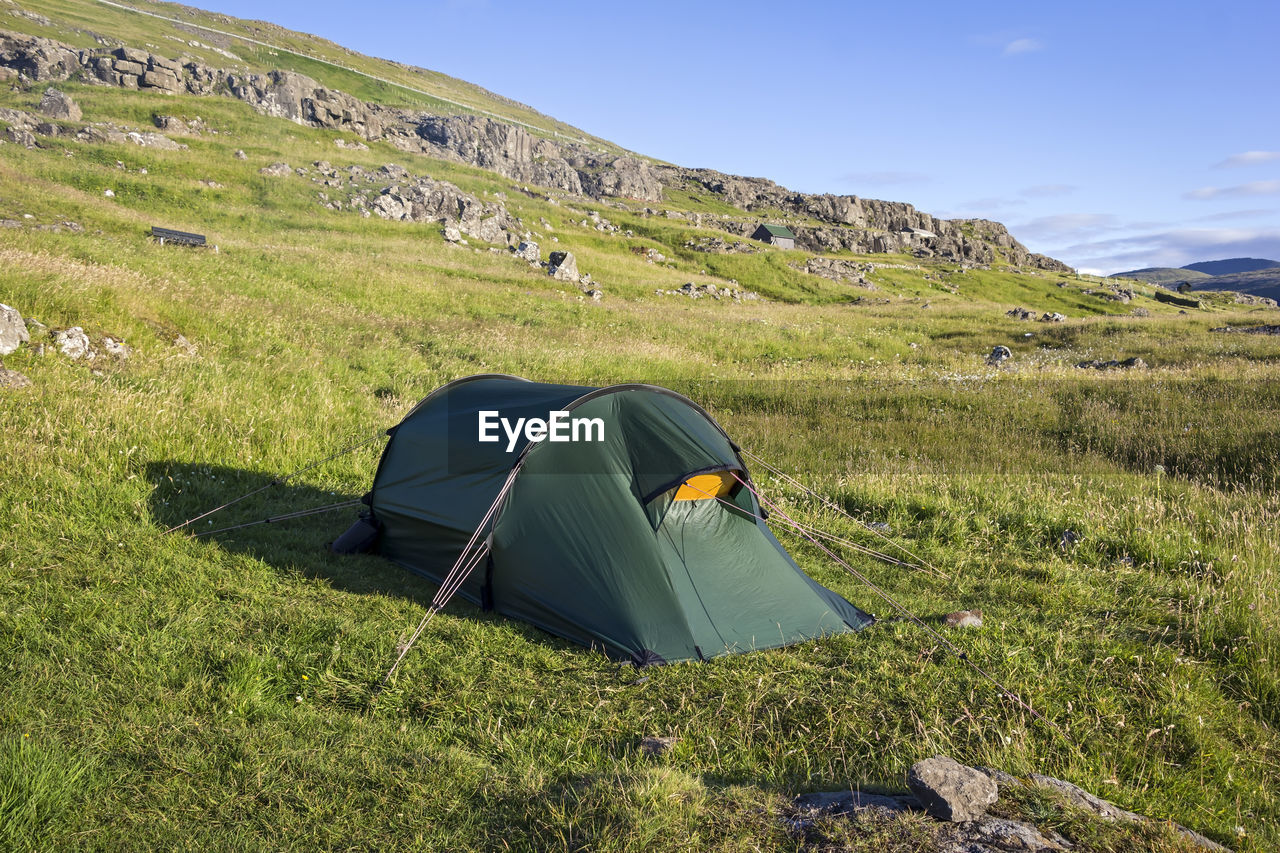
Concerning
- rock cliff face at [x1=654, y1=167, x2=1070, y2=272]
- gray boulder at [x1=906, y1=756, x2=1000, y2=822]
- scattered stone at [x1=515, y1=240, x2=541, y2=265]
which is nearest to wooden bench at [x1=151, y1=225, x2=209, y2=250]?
scattered stone at [x1=515, y1=240, x2=541, y2=265]

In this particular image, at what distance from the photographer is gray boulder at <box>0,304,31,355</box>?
1060 centimetres

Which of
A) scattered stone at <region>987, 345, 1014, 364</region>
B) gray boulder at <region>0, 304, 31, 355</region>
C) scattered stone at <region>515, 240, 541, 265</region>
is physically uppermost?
scattered stone at <region>515, 240, 541, 265</region>

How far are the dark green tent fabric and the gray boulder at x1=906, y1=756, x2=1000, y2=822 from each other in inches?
106

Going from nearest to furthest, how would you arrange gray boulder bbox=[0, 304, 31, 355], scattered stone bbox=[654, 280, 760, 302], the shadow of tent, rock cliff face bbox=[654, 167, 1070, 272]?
the shadow of tent → gray boulder bbox=[0, 304, 31, 355] → scattered stone bbox=[654, 280, 760, 302] → rock cliff face bbox=[654, 167, 1070, 272]

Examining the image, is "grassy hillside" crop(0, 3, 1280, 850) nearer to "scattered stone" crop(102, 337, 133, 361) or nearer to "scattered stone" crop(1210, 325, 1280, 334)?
"scattered stone" crop(102, 337, 133, 361)

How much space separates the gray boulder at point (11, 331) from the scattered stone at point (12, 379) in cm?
78

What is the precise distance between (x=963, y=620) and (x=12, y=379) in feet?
39.4

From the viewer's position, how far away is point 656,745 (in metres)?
5.00

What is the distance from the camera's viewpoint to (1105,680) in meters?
6.19

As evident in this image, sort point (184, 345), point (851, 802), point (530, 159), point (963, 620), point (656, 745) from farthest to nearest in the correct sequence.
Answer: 1. point (530, 159)
2. point (184, 345)
3. point (963, 620)
4. point (656, 745)
5. point (851, 802)

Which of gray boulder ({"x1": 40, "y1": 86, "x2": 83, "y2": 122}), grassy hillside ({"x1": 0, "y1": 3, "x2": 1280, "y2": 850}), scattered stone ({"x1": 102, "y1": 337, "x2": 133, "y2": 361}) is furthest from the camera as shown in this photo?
gray boulder ({"x1": 40, "y1": 86, "x2": 83, "y2": 122})

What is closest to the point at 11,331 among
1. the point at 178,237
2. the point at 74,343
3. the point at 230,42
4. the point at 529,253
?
the point at 74,343

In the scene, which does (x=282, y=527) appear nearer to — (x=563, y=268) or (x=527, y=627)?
(x=527, y=627)

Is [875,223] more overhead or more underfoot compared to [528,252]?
more overhead
